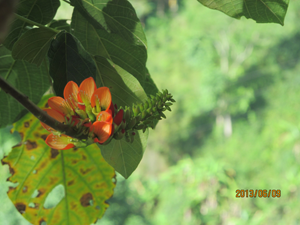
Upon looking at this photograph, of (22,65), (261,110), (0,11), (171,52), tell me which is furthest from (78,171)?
(171,52)

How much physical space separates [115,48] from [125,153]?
0.36 ft

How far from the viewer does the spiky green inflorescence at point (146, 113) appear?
0.18 meters

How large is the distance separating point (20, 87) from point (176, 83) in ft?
39.4

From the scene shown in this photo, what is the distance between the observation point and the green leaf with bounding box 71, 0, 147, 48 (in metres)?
0.26

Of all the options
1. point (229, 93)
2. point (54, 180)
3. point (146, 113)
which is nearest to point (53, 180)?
point (54, 180)

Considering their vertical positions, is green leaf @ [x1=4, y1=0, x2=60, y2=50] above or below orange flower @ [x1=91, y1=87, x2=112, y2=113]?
above

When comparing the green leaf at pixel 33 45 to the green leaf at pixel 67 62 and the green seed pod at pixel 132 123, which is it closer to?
the green leaf at pixel 67 62

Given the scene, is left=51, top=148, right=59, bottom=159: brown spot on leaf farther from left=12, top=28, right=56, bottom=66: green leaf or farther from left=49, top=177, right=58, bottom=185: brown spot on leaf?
left=12, top=28, right=56, bottom=66: green leaf

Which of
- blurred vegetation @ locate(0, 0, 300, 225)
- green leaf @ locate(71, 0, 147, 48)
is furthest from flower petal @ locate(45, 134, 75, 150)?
blurred vegetation @ locate(0, 0, 300, 225)

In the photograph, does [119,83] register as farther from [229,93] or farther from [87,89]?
[229,93]

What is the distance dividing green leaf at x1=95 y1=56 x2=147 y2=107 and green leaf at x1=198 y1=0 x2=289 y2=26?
10cm

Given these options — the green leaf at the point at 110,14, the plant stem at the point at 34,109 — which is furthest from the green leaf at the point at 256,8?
the plant stem at the point at 34,109

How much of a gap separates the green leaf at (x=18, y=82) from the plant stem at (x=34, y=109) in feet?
0.55

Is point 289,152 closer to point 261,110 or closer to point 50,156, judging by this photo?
point 261,110
